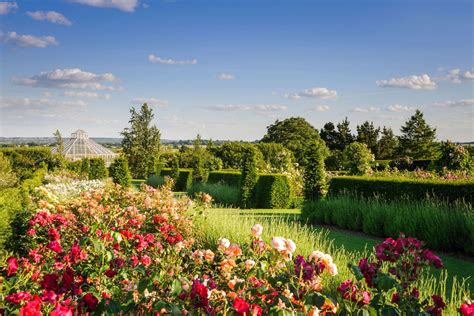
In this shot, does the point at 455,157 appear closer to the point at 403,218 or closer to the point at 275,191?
the point at 275,191

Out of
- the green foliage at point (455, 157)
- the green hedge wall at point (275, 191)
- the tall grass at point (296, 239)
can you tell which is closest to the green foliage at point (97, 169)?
the green hedge wall at point (275, 191)

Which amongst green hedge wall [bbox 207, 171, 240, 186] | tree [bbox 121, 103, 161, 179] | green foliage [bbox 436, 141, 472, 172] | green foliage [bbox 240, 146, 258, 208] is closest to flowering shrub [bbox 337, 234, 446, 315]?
green foliage [bbox 240, 146, 258, 208]

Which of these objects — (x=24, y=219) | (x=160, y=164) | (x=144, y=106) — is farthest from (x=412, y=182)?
(x=144, y=106)

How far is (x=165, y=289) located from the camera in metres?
2.99

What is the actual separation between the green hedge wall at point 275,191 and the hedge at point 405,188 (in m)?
2.99

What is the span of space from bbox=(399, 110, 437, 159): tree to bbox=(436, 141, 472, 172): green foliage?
22283 mm

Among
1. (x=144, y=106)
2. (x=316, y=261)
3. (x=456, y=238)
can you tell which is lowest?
(x=456, y=238)

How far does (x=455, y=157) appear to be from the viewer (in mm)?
16859

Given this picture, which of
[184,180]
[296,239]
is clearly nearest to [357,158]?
[184,180]

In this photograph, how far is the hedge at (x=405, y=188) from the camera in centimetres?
945

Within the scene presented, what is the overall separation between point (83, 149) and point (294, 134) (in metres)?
20.1

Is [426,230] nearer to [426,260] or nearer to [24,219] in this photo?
[426,260]

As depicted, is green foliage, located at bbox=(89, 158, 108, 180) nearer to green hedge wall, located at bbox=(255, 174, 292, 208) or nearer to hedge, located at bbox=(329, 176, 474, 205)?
green hedge wall, located at bbox=(255, 174, 292, 208)

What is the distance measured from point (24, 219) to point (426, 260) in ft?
22.1
